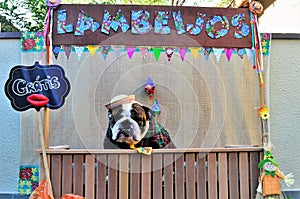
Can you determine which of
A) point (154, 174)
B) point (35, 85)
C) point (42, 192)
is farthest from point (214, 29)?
point (42, 192)

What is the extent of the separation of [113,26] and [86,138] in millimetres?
1366

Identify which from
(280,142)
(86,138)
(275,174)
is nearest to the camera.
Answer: (275,174)

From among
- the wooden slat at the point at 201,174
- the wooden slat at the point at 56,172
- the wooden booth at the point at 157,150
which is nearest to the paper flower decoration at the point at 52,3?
the wooden booth at the point at 157,150

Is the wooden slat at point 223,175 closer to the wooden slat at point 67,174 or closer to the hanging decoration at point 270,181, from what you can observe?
the hanging decoration at point 270,181

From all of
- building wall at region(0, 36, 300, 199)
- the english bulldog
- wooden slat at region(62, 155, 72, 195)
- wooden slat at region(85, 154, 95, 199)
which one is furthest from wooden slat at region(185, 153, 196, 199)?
building wall at region(0, 36, 300, 199)

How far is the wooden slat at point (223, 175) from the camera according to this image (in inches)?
117

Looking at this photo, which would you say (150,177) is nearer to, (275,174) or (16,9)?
(275,174)

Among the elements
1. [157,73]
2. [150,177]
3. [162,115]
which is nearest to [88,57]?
[157,73]

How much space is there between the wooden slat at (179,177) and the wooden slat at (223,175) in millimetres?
304

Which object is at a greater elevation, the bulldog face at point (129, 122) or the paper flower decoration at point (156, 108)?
the paper flower decoration at point (156, 108)

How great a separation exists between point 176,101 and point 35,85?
5.51ft

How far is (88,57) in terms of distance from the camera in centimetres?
400

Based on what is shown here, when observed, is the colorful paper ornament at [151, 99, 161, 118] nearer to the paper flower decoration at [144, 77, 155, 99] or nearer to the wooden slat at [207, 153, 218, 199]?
the paper flower decoration at [144, 77, 155, 99]

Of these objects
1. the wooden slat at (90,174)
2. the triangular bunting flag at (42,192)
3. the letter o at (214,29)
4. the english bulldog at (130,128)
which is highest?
the letter o at (214,29)
